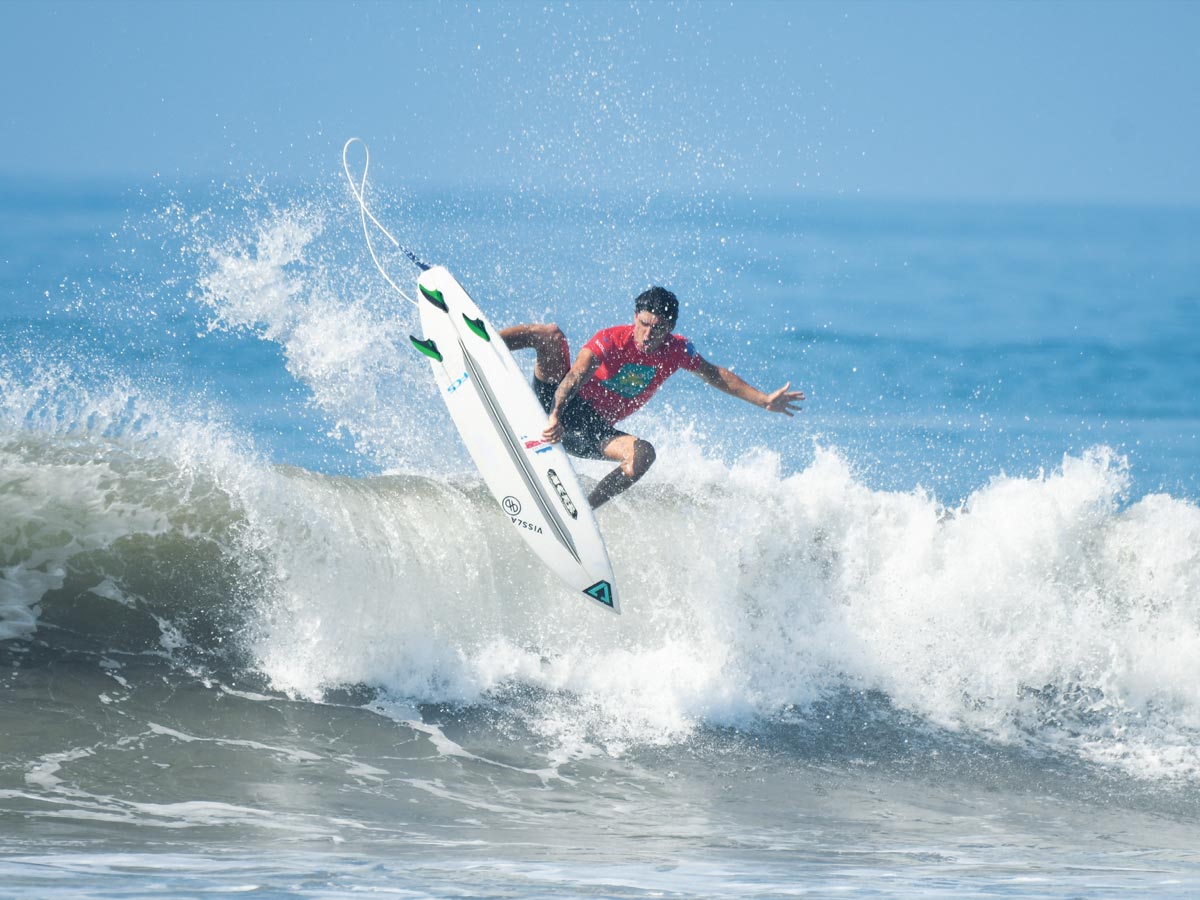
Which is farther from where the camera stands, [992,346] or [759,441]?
[992,346]

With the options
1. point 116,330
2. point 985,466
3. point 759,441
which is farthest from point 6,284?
point 985,466

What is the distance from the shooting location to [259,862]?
197 inches

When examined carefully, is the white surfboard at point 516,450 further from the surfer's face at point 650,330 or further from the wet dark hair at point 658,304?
the wet dark hair at point 658,304

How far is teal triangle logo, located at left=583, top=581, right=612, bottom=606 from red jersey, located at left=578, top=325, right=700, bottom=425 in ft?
3.38

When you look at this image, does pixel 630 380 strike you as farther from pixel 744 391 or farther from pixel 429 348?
pixel 429 348

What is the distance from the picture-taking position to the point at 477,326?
8.09m

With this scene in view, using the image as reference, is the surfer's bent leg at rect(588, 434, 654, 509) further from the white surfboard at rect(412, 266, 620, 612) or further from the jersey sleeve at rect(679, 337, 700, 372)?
the jersey sleeve at rect(679, 337, 700, 372)

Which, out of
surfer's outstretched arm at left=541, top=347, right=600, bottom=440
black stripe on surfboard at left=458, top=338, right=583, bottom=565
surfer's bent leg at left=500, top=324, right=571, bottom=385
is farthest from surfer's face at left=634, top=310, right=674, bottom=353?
black stripe on surfboard at left=458, top=338, right=583, bottom=565

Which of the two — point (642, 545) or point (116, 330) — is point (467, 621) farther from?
point (116, 330)

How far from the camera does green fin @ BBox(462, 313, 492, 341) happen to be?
8047 millimetres

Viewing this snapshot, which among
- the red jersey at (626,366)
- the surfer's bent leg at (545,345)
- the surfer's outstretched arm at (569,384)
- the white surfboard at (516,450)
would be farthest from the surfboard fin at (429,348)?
the red jersey at (626,366)

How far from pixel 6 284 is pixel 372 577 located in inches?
754

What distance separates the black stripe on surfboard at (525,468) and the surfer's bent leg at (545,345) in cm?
31

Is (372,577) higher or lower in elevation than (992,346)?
lower
